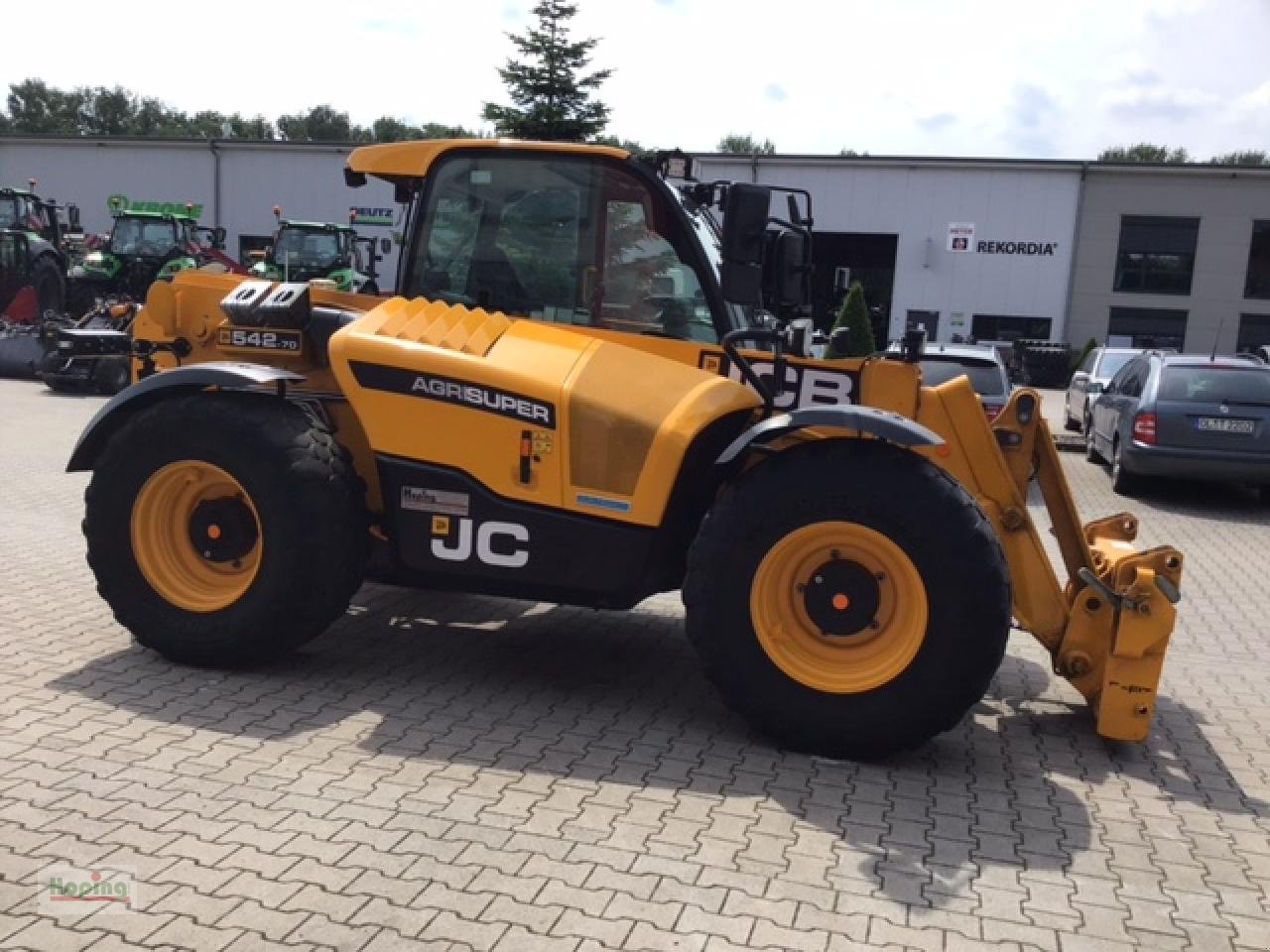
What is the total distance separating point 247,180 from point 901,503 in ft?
119

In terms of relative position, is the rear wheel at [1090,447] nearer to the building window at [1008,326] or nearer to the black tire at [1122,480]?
the black tire at [1122,480]

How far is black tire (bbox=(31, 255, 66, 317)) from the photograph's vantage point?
67.7 feet

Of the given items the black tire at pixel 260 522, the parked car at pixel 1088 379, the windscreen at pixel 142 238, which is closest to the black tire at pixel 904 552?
the black tire at pixel 260 522

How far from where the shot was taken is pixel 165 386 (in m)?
5.14

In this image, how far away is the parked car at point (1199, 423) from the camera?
11.5 metres

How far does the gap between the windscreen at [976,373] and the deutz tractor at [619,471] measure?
6.58 meters

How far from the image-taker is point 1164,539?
10.1m

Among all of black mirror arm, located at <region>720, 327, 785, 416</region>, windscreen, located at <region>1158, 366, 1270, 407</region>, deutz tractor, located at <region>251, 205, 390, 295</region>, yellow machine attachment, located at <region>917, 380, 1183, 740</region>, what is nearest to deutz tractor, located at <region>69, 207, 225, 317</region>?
deutz tractor, located at <region>251, 205, 390, 295</region>

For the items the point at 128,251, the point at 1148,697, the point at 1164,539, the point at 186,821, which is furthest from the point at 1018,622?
the point at 128,251

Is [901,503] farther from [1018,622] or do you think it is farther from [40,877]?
[40,877]

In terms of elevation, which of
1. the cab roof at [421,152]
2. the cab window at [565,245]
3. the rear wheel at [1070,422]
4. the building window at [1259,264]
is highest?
the building window at [1259,264]

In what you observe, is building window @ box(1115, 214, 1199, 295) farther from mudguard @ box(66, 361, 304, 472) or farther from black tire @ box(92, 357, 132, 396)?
mudguard @ box(66, 361, 304, 472)

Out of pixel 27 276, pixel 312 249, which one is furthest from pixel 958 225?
pixel 27 276

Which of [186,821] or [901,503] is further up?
[901,503]
